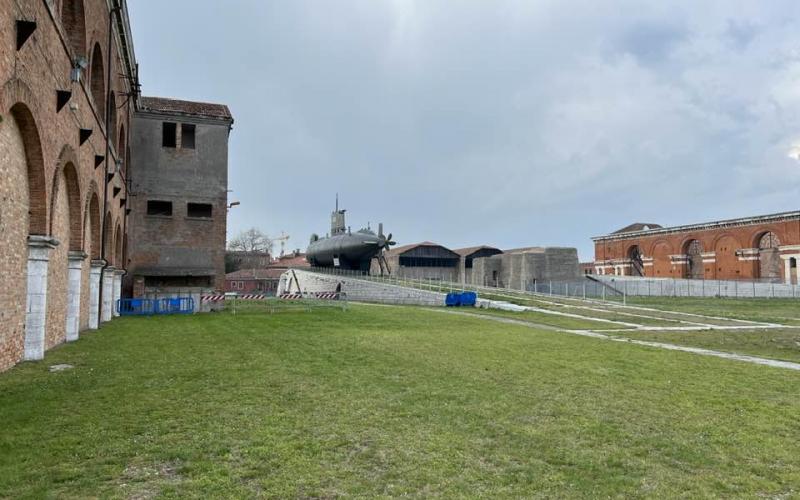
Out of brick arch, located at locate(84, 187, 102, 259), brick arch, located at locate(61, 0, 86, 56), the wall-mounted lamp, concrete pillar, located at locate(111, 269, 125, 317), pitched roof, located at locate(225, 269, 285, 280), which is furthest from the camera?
pitched roof, located at locate(225, 269, 285, 280)

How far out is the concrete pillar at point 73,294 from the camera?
12539 mm

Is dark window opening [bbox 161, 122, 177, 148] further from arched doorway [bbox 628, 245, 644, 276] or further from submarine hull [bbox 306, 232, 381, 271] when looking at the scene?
arched doorway [bbox 628, 245, 644, 276]

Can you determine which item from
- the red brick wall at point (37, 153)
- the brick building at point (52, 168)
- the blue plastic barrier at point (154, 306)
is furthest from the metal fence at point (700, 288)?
the red brick wall at point (37, 153)

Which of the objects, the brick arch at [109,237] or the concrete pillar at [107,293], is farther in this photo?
the brick arch at [109,237]

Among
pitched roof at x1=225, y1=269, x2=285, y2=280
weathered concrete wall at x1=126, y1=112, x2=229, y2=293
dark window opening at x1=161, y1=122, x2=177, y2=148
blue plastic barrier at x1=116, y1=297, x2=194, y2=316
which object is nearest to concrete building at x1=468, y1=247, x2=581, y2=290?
weathered concrete wall at x1=126, y1=112, x2=229, y2=293

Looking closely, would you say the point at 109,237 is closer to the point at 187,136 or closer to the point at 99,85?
the point at 99,85

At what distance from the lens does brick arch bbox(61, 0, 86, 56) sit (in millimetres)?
12469

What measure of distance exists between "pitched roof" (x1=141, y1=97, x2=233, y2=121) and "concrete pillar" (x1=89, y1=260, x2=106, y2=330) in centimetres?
1253

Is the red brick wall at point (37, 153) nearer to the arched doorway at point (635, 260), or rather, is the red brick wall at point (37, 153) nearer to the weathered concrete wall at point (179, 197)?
the weathered concrete wall at point (179, 197)

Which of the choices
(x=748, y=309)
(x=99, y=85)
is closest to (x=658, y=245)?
(x=748, y=309)

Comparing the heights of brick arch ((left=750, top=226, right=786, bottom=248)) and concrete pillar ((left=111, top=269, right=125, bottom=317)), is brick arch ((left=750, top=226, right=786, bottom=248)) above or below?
above

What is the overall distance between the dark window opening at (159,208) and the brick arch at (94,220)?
10.2 metres

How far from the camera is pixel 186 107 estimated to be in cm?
2722

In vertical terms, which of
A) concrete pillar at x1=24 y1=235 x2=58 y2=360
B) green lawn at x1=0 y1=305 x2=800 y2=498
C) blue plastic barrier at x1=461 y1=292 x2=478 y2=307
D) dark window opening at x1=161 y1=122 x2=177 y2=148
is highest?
dark window opening at x1=161 y1=122 x2=177 y2=148
